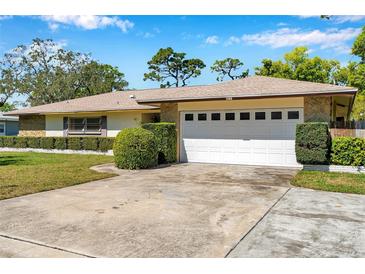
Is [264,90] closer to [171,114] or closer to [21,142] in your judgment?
[171,114]

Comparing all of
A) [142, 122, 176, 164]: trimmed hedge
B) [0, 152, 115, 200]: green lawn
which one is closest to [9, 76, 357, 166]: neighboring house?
[142, 122, 176, 164]: trimmed hedge

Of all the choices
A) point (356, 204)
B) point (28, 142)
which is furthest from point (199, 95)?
point (28, 142)

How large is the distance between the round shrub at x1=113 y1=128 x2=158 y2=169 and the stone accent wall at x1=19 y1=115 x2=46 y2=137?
12.3 m

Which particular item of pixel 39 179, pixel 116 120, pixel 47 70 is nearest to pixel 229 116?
pixel 39 179

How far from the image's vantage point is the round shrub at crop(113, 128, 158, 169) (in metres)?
11.1

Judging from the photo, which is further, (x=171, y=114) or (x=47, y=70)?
(x=47, y=70)

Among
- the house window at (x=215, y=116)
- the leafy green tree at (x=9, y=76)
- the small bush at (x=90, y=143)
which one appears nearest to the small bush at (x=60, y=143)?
the small bush at (x=90, y=143)

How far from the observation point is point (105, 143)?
17.7 m

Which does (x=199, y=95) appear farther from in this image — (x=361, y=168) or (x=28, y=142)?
(x=28, y=142)

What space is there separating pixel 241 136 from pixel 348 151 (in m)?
3.85

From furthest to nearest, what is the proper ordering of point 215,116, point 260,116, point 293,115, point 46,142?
point 46,142
point 215,116
point 260,116
point 293,115

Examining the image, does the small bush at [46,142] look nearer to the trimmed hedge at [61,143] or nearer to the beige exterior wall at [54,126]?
the trimmed hedge at [61,143]

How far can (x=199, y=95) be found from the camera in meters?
12.4
